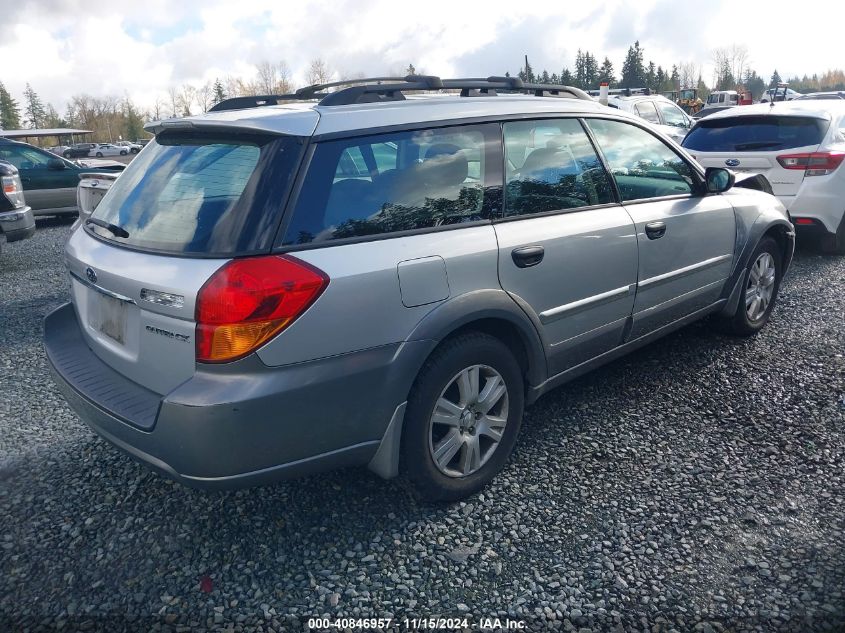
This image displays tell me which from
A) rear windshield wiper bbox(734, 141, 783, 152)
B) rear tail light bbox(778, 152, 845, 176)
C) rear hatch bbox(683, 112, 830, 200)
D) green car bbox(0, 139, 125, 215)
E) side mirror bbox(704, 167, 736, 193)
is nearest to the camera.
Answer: side mirror bbox(704, 167, 736, 193)

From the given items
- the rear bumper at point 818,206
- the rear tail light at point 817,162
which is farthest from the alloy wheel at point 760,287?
the rear tail light at point 817,162

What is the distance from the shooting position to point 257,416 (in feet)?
7.70

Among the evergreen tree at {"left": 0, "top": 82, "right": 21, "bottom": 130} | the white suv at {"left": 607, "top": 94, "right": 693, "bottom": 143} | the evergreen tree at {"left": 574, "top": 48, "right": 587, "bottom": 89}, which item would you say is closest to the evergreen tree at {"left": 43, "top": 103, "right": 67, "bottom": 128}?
the evergreen tree at {"left": 0, "top": 82, "right": 21, "bottom": 130}

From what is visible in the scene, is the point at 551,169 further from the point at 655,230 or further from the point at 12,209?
the point at 12,209

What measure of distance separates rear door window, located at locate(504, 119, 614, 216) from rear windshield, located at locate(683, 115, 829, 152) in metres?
4.60

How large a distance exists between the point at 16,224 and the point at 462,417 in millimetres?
7199

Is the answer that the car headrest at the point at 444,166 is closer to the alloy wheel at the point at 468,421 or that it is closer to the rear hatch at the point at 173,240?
the rear hatch at the point at 173,240

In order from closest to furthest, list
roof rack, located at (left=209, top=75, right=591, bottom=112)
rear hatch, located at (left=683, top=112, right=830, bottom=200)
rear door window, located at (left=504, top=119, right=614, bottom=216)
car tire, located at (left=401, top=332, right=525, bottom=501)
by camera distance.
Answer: car tire, located at (left=401, top=332, right=525, bottom=501) → roof rack, located at (left=209, top=75, right=591, bottom=112) → rear door window, located at (left=504, top=119, right=614, bottom=216) → rear hatch, located at (left=683, top=112, right=830, bottom=200)

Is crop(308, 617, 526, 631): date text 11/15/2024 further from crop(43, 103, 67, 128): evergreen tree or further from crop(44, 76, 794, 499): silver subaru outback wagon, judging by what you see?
crop(43, 103, 67, 128): evergreen tree

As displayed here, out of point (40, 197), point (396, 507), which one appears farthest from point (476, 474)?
point (40, 197)

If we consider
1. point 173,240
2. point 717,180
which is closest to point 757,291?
point 717,180

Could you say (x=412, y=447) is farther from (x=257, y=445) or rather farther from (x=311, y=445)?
(x=257, y=445)

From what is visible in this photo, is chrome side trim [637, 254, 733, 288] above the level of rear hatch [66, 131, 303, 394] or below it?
below

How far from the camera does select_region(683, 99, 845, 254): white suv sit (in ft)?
23.0
